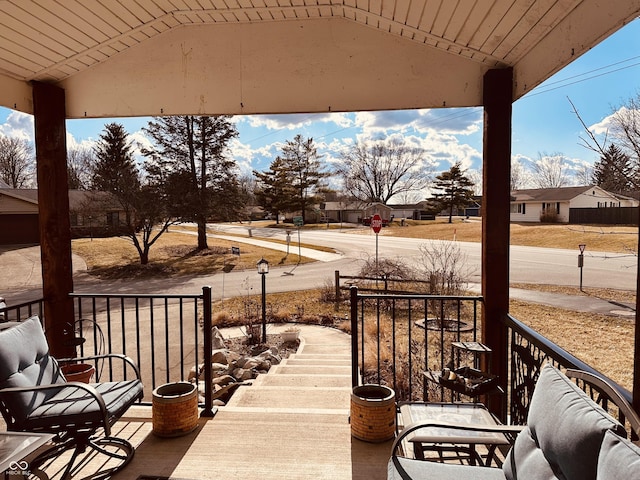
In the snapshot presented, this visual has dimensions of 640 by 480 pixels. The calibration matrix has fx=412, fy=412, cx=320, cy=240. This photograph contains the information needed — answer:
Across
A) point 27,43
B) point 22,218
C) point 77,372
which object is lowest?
point 77,372

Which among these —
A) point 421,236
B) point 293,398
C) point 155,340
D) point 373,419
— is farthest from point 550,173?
point 373,419

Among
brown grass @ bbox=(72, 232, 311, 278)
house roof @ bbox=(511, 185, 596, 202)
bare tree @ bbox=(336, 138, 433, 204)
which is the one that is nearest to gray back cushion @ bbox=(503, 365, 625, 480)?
brown grass @ bbox=(72, 232, 311, 278)

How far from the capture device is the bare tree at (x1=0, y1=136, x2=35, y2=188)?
2592 cm

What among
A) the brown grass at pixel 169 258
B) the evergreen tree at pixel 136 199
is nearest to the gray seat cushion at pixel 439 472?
the brown grass at pixel 169 258

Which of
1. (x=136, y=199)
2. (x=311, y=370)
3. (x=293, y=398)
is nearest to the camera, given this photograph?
(x=293, y=398)

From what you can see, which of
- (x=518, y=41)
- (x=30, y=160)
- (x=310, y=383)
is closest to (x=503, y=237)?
(x=518, y=41)

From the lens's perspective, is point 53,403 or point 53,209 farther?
point 53,209

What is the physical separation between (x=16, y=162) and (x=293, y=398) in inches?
1201

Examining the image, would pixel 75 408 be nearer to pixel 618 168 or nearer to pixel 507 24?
pixel 507 24

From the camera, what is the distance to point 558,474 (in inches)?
49.4

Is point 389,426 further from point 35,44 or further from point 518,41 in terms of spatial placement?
point 35,44

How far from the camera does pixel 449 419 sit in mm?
2102

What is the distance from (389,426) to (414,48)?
8.70 ft

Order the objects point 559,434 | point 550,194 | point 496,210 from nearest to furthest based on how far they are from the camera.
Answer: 1. point 559,434
2. point 496,210
3. point 550,194
